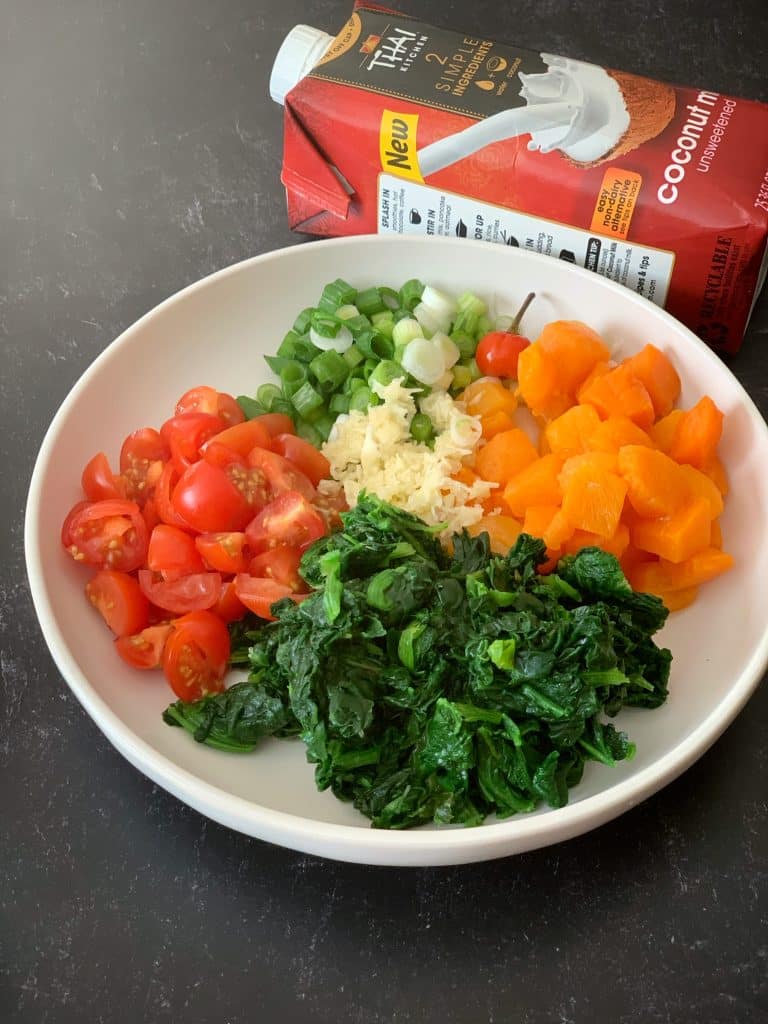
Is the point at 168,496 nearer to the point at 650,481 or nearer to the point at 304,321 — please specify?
the point at 304,321

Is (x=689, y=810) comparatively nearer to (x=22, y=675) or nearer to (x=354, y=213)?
(x=22, y=675)

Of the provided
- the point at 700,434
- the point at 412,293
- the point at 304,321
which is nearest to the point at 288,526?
the point at 304,321

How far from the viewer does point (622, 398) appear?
2088 mm

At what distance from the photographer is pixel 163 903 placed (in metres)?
1.76

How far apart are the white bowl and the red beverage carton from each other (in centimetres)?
10

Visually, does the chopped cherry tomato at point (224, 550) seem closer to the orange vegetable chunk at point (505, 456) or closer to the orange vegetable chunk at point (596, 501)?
the orange vegetable chunk at point (505, 456)

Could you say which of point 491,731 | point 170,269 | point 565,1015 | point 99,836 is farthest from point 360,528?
point 170,269

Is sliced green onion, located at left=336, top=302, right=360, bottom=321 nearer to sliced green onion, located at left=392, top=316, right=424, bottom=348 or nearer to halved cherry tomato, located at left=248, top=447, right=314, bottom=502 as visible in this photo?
sliced green onion, located at left=392, top=316, right=424, bottom=348

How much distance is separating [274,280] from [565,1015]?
1.71 metres

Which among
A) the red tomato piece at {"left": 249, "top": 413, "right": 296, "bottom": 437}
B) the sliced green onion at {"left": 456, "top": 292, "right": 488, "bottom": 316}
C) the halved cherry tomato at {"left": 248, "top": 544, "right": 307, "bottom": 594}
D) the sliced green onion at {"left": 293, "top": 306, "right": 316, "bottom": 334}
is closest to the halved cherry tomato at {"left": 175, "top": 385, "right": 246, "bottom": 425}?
the red tomato piece at {"left": 249, "top": 413, "right": 296, "bottom": 437}

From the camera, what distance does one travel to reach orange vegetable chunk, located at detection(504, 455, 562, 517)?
2.01 meters

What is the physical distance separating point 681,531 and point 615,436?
0.77 feet

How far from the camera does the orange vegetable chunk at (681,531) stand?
1.91m

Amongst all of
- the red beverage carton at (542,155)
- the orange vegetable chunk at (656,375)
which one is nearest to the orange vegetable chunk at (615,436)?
the orange vegetable chunk at (656,375)
